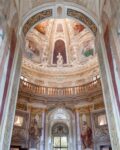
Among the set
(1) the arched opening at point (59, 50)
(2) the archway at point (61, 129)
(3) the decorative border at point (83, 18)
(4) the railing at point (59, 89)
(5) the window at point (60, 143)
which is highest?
(1) the arched opening at point (59, 50)

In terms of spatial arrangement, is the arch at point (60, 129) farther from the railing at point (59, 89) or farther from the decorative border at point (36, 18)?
the decorative border at point (36, 18)

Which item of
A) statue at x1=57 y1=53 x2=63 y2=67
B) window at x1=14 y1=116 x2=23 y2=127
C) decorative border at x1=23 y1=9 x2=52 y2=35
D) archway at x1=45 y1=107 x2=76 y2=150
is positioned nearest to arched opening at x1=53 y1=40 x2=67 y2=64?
statue at x1=57 y1=53 x2=63 y2=67

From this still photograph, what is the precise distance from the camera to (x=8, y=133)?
5613mm

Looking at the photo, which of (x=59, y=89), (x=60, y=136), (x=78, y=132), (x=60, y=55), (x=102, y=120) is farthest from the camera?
(x=60, y=55)

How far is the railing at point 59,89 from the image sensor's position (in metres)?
12.9

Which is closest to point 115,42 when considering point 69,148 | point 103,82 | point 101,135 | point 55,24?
point 103,82

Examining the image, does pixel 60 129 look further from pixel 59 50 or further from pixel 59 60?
pixel 59 50

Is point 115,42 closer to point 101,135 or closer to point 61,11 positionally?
point 61,11

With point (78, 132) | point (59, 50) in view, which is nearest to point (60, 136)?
point (78, 132)

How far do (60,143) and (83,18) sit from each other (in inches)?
362

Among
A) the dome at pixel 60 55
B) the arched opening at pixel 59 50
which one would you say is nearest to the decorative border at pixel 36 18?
the dome at pixel 60 55

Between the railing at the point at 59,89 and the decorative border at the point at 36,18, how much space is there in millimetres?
5640

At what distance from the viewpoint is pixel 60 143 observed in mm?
13016

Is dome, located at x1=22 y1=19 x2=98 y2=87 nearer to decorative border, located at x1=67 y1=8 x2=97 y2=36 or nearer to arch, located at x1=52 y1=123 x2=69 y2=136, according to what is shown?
arch, located at x1=52 y1=123 x2=69 y2=136
